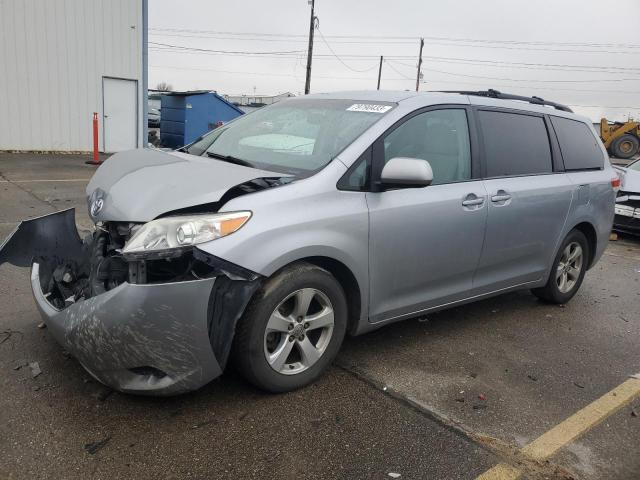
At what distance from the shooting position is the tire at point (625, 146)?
92.2ft

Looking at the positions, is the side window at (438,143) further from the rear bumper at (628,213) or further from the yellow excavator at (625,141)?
the yellow excavator at (625,141)

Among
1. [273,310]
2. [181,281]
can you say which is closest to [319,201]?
[273,310]

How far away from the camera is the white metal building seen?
589 inches

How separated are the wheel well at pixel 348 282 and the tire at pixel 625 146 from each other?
29.3 m

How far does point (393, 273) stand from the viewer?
3.39m

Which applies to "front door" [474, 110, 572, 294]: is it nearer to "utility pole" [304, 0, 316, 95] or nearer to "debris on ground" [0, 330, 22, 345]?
"debris on ground" [0, 330, 22, 345]

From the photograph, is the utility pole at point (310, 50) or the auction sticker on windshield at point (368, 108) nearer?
the auction sticker on windshield at point (368, 108)

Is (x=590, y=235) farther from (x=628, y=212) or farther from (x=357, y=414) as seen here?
(x=628, y=212)

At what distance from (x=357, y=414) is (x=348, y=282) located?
74 centimetres

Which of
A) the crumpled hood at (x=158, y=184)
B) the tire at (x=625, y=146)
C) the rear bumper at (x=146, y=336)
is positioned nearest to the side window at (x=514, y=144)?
the crumpled hood at (x=158, y=184)

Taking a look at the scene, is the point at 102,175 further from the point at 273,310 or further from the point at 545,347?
the point at 545,347

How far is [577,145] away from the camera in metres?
4.94

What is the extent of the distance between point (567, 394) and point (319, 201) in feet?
6.45

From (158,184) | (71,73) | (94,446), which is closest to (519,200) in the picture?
(158,184)
